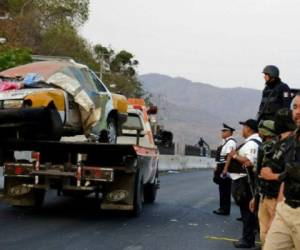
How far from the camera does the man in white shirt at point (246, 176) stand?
29.7 feet

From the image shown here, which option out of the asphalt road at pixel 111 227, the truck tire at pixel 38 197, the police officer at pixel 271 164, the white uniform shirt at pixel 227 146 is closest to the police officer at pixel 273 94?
the police officer at pixel 271 164

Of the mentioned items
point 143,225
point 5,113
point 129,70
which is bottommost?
point 143,225

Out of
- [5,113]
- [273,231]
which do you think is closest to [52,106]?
[5,113]

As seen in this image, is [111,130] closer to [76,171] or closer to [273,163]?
[76,171]

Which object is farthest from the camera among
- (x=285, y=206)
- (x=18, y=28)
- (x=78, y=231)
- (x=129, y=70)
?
(x=129, y=70)

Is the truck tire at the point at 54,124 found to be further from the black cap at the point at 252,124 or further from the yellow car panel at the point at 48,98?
the black cap at the point at 252,124

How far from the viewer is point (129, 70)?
59500mm

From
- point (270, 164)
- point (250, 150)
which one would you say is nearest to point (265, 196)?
point (270, 164)

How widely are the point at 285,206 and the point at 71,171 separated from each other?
6.62 m

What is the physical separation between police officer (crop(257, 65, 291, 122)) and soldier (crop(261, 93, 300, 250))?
4.79 m

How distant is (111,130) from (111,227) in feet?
8.31

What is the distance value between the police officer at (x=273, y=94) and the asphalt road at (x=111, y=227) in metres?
2.03

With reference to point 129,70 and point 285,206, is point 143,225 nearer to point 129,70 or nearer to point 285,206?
point 285,206

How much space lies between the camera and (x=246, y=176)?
9.41 meters
